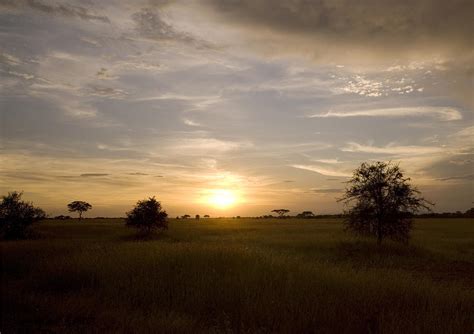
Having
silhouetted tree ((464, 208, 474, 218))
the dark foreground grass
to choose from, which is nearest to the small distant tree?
the dark foreground grass

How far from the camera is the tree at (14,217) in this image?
121 ft

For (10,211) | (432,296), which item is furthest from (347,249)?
(10,211)

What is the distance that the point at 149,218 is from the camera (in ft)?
135

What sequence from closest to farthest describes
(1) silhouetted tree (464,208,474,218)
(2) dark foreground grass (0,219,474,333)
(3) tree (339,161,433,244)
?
(2) dark foreground grass (0,219,474,333) < (3) tree (339,161,433,244) < (1) silhouetted tree (464,208,474,218)

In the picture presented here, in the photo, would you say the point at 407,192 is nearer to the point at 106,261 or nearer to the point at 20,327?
the point at 106,261

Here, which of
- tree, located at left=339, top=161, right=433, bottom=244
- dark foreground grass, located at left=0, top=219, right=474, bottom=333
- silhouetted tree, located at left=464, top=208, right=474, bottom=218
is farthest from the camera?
silhouetted tree, located at left=464, top=208, right=474, bottom=218

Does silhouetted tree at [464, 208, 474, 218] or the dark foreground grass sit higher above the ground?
silhouetted tree at [464, 208, 474, 218]

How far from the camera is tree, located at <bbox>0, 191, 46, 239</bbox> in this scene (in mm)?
36969

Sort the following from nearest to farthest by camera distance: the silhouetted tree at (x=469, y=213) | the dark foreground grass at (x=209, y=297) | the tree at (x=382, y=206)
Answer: the dark foreground grass at (x=209, y=297), the tree at (x=382, y=206), the silhouetted tree at (x=469, y=213)

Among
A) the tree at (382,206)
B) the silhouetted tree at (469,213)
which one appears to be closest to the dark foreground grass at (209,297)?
the tree at (382,206)

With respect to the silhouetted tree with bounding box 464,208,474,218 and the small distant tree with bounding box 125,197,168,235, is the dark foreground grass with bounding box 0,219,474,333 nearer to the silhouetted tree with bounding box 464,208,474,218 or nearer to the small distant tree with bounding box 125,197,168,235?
the small distant tree with bounding box 125,197,168,235

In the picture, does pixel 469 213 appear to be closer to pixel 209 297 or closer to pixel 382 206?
pixel 382 206

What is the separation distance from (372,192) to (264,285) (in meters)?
18.0

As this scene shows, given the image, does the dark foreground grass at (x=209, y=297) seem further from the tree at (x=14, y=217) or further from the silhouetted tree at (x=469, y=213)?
the silhouetted tree at (x=469, y=213)
